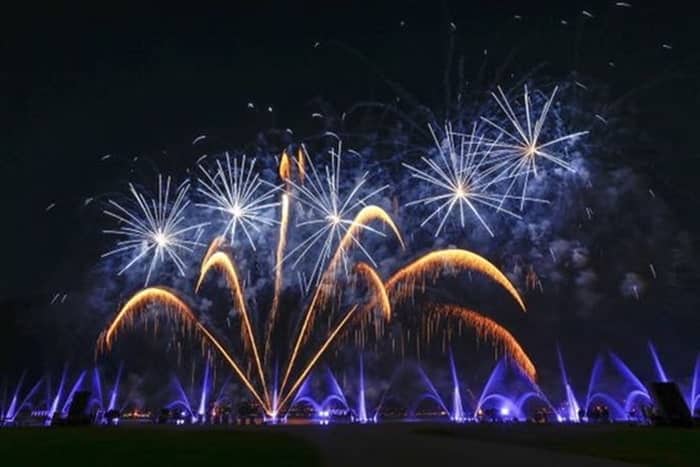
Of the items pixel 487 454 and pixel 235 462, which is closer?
pixel 235 462

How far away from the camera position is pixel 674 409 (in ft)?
135

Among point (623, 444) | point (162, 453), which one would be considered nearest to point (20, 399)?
point (162, 453)

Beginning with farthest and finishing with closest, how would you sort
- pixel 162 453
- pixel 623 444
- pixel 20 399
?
pixel 20 399
pixel 623 444
pixel 162 453

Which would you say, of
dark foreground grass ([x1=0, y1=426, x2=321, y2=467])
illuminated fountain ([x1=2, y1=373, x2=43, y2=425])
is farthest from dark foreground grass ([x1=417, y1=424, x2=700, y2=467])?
illuminated fountain ([x1=2, y1=373, x2=43, y2=425])

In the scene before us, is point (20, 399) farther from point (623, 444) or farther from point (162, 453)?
point (623, 444)

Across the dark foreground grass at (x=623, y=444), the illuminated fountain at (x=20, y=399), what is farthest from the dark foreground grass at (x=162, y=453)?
the illuminated fountain at (x=20, y=399)

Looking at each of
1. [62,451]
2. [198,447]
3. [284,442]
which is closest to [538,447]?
[284,442]

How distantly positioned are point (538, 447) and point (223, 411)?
45469mm

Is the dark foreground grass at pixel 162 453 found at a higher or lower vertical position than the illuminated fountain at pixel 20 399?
lower

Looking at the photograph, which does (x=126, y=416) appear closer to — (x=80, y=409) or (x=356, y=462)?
(x=80, y=409)

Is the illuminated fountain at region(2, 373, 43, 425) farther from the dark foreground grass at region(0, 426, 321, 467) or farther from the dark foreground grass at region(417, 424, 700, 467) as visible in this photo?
the dark foreground grass at region(417, 424, 700, 467)

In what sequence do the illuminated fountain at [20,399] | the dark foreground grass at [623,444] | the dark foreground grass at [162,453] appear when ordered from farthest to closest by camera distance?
1. the illuminated fountain at [20,399]
2. the dark foreground grass at [623,444]
3. the dark foreground grass at [162,453]

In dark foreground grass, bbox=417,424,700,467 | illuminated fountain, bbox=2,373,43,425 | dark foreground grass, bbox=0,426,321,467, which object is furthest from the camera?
illuminated fountain, bbox=2,373,43,425

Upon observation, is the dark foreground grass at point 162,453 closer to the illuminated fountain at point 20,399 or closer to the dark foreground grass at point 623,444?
the dark foreground grass at point 623,444
